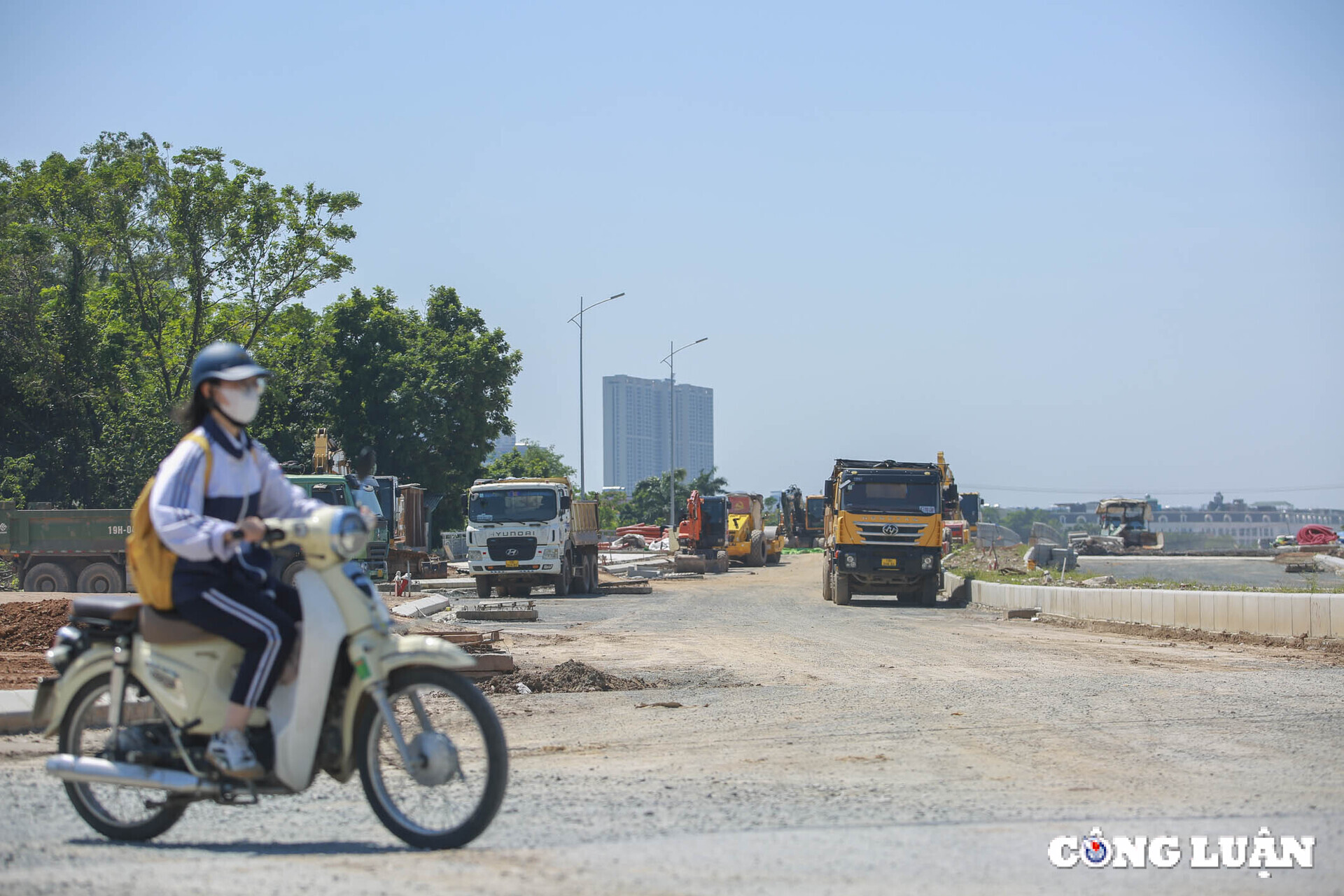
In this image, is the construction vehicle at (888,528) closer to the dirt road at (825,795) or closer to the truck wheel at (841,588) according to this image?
the truck wheel at (841,588)

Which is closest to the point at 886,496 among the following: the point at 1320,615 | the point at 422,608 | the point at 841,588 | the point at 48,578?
the point at 841,588

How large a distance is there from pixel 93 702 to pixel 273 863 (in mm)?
1227

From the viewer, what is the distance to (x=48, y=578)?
83.9ft

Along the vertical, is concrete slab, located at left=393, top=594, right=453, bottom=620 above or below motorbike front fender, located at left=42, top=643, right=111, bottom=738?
below

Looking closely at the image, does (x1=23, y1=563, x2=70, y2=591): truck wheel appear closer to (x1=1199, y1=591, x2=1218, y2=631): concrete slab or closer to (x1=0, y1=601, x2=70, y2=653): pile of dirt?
(x1=0, y1=601, x2=70, y2=653): pile of dirt

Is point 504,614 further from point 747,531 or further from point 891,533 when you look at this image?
point 747,531

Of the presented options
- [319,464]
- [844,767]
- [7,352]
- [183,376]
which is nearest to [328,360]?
[183,376]

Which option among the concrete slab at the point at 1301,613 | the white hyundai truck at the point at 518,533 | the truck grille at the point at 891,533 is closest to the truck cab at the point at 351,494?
the white hyundai truck at the point at 518,533

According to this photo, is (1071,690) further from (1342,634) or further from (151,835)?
(151,835)

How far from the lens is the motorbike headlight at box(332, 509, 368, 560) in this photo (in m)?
4.64

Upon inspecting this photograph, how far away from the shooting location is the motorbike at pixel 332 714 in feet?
15.2

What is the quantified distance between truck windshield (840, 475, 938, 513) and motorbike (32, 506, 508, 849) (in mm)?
22292

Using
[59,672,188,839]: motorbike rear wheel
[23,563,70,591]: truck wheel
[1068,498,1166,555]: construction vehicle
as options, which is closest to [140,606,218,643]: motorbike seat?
[59,672,188,839]: motorbike rear wheel

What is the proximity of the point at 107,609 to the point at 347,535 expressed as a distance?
108 cm
